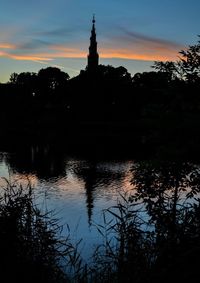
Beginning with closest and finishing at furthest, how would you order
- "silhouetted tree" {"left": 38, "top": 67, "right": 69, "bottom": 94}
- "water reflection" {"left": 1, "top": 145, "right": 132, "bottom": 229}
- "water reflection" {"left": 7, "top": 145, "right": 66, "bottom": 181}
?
"water reflection" {"left": 1, "top": 145, "right": 132, "bottom": 229}
"water reflection" {"left": 7, "top": 145, "right": 66, "bottom": 181}
"silhouetted tree" {"left": 38, "top": 67, "right": 69, "bottom": 94}

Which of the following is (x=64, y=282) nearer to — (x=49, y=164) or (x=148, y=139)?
(x=148, y=139)

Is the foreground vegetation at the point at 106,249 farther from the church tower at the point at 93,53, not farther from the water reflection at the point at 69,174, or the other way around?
the church tower at the point at 93,53

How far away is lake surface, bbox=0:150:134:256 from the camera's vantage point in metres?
25.4

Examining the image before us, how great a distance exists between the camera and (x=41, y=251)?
28.9ft

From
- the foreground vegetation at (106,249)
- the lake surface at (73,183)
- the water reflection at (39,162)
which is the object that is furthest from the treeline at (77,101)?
the foreground vegetation at (106,249)

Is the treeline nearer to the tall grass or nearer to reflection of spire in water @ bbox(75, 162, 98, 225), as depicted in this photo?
reflection of spire in water @ bbox(75, 162, 98, 225)

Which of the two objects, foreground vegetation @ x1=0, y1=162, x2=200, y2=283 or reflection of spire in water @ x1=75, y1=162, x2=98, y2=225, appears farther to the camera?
reflection of spire in water @ x1=75, y1=162, x2=98, y2=225

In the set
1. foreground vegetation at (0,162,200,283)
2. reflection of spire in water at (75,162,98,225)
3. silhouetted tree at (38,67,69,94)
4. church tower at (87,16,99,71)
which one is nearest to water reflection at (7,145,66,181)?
reflection of spire in water at (75,162,98,225)

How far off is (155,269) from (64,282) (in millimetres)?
2457

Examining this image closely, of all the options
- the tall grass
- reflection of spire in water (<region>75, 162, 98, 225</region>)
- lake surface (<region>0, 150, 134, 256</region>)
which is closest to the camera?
the tall grass

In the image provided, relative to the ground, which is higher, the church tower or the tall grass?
the church tower

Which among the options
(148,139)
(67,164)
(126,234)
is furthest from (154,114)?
(67,164)

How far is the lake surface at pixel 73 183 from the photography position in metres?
25.4

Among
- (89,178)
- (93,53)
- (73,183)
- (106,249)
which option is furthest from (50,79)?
(106,249)
